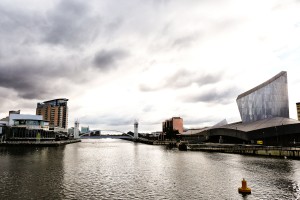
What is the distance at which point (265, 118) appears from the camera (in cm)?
14400

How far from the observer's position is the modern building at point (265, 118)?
11481 centimetres

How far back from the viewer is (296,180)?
39406 millimetres

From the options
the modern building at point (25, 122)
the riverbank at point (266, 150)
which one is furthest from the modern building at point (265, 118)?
the modern building at point (25, 122)

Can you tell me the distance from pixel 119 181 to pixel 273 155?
61.3 meters

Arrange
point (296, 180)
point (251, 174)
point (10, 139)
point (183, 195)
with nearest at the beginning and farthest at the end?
point (183, 195), point (296, 180), point (251, 174), point (10, 139)

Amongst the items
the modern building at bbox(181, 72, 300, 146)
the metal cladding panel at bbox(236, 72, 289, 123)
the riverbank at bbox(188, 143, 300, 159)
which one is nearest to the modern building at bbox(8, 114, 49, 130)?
the modern building at bbox(181, 72, 300, 146)

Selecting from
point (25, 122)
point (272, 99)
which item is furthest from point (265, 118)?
point (25, 122)

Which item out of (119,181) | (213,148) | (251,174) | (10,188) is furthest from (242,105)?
(10,188)

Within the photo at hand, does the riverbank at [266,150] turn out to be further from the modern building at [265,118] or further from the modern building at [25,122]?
the modern building at [25,122]

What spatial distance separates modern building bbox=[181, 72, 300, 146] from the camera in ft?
377

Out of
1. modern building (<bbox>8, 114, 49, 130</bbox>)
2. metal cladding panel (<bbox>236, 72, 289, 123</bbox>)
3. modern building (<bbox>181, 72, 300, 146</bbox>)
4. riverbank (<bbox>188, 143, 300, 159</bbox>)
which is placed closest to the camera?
riverbank (<bbox>188, 143, 300, 159</bbox>)

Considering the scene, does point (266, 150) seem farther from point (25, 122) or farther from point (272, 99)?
point (25, 122)

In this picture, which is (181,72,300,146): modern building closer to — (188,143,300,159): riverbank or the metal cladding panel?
the metal cladding panel

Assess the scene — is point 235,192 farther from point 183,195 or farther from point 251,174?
point 251,174
